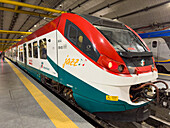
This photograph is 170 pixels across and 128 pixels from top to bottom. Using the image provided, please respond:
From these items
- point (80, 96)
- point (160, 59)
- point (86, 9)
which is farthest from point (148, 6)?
point (80, 96)

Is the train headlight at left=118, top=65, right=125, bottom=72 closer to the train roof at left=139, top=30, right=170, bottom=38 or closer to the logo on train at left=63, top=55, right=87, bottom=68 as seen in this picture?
the logo on train at left=63, top=55, right=87, bottom=68

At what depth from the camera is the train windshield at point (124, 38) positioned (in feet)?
9.04

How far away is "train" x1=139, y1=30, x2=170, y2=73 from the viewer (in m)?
7.65

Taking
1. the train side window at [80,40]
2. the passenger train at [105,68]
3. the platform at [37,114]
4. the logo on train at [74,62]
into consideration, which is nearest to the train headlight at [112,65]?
the passenger train at [105,68]

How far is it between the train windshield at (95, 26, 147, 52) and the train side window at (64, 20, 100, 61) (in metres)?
0.41

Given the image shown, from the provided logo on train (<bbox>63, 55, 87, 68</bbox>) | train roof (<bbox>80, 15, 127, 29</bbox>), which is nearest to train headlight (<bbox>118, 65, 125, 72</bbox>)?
logo on train (<bbox>63, 55, 87, 68</bbox>)

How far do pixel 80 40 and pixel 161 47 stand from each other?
7.17 m

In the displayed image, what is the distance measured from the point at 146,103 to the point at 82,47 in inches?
67.9

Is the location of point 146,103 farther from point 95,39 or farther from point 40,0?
point 40,0

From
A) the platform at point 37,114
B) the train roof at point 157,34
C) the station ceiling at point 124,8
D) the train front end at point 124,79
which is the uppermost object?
the station ceiling at point 124,8

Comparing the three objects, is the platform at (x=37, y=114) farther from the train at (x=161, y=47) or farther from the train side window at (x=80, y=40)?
the train at (x=161, y=47)

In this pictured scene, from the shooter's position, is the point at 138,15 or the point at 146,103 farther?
the point at 138,15

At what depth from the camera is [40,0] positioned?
8.53 meters

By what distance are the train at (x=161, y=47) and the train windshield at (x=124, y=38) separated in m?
5.66
